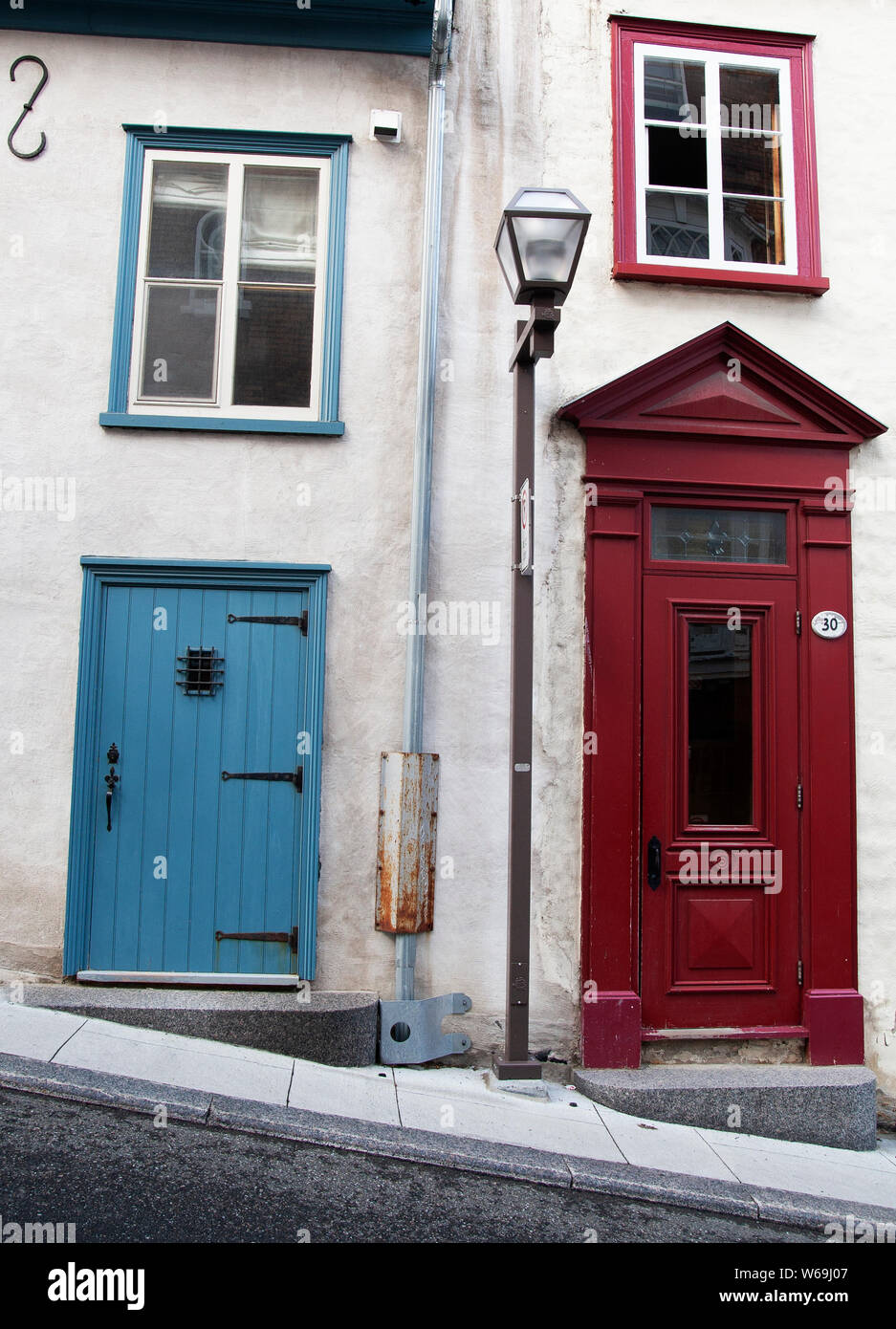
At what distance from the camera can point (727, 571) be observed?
5781 millimetres

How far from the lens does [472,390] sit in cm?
577

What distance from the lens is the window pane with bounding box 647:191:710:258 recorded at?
6.08m

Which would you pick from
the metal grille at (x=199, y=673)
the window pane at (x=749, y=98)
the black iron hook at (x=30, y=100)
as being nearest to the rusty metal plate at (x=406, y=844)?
the metal grille at (x=199, y=673)

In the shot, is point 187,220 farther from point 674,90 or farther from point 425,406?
point 674,90

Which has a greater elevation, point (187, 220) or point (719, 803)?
point (187, 220)

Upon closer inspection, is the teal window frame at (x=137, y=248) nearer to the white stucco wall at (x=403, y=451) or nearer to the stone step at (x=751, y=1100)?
the white stucco wall at (x=403, y=451)

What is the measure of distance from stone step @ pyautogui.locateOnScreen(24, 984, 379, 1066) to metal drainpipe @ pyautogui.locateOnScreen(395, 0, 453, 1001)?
1.21 feet

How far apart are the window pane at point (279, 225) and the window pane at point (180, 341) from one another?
1.13 ft

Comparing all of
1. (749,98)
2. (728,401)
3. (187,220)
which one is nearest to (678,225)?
(749,98)

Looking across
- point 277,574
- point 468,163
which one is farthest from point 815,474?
point 277,574

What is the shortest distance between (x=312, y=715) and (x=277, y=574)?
806 millimetres

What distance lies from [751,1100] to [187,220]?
5.85 m

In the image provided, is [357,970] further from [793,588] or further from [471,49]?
[471,49]

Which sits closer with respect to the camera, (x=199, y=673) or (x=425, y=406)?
(x=199, y=673)
